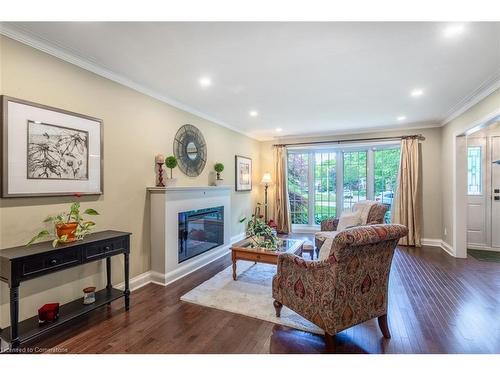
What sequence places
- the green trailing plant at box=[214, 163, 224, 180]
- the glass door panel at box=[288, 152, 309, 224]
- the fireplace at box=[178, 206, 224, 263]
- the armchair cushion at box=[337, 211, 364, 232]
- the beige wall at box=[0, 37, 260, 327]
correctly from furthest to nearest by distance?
the glass door panel at box=[288, 152, 309, 224]
the green trailing plant at box=[214, 163, 224, 180]
the armchair cushion at box=[337, 211, 364, 232]
the fireplace at box=[178, 206, 224, 263]
the beige wall at box=[0, 37, 260, 327]

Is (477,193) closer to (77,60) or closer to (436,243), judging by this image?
(436,243)

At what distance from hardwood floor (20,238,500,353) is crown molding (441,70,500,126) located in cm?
246

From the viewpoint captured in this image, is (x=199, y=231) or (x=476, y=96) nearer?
(x=476, y=96)

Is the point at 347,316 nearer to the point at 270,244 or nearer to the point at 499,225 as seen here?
the point at 270,244

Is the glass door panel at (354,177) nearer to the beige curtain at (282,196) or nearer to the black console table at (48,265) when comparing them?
the beige curtain at (282,196)

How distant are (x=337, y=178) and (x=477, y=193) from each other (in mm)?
2645

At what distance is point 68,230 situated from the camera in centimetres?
210

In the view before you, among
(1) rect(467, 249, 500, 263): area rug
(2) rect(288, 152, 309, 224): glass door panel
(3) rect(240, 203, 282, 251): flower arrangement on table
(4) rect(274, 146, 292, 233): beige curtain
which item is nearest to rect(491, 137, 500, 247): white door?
(1) rect(467, 249, 500, 263): area rug

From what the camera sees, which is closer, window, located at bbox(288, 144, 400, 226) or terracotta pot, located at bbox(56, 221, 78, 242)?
terracotta pot, located at bbox(56, 221, 78, 242)

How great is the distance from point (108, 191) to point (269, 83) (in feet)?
7.46

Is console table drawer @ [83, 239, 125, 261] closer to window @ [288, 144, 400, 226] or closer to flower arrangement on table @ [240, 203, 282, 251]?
flower arrangement on table @ [240, 203, 282, 251]

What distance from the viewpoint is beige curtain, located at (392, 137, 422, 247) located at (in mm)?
4977

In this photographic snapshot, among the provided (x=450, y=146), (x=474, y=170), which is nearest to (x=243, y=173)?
(x=450, y=146)
